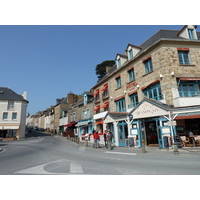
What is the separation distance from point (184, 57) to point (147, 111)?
22.6ft

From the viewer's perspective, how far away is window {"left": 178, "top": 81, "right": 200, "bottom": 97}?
1422 cm

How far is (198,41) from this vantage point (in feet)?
49.7

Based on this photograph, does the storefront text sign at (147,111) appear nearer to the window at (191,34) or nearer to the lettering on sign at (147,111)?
the lettering on sign at (147,111)

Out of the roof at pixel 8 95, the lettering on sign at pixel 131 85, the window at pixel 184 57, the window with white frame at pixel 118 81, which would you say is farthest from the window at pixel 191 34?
the roof at pixel 8 95

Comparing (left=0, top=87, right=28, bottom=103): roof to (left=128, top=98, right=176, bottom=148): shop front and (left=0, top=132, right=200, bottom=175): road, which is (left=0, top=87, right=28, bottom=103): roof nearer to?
(left=0, top=132, right=200, bottom=175): road

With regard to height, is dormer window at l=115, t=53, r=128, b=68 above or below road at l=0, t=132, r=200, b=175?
above

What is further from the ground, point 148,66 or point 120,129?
point 148,66

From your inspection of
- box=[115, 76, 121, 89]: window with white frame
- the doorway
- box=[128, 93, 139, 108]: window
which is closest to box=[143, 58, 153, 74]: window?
box=[128, 93, 139, 108]: window

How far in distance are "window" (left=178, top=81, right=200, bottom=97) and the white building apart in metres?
31.2

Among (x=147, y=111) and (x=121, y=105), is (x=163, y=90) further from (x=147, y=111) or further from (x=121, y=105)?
(x=121, y=105)

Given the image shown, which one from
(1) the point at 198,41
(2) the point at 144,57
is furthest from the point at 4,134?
(1) the point at 198,41

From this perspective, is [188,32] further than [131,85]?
No

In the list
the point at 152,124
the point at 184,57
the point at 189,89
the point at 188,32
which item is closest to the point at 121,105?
the point at 152,124

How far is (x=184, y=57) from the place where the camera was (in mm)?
15102
